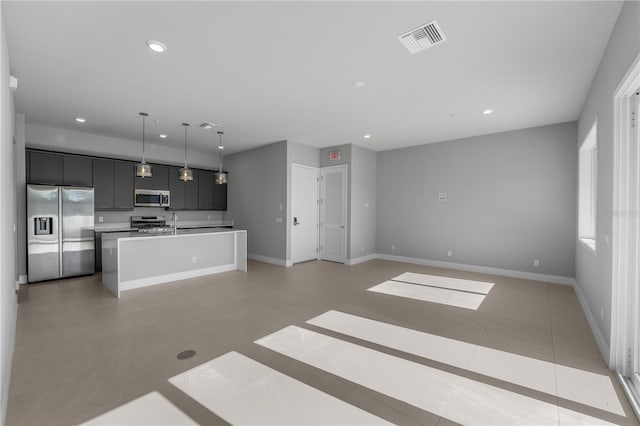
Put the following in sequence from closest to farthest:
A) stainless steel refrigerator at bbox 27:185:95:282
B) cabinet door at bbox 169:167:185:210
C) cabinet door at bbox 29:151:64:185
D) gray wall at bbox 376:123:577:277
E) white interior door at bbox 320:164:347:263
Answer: stainless steel refrigerator at bbox 27:185:95:282 → gray wall at bbox 376:123:577:277 → cabinet door at bbox 29:151:64:185 → white interior door at bbox 320:164:347:263 → cabinet door at bbox 169:167:185:210

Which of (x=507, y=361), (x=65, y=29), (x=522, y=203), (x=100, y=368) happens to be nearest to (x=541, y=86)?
(x=522, y=203)

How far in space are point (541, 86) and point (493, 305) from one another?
289 cm

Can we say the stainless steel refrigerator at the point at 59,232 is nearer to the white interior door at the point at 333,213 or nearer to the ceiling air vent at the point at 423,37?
the white interior door at the point at 333,213

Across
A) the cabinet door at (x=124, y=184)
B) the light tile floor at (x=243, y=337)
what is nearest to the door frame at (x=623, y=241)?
the light tile floor at (x=243, y=337)

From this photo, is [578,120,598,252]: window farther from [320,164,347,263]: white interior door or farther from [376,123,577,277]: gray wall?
[320,164,347,263]: white interior door

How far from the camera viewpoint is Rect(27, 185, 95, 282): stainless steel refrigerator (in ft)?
16.3

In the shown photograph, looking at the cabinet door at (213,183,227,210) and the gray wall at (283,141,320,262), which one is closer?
the gray wall at (283,141,320,262)

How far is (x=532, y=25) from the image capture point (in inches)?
94.9

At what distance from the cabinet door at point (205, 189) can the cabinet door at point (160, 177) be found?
0.82 meters

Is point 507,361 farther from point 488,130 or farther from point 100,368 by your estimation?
point 488,130

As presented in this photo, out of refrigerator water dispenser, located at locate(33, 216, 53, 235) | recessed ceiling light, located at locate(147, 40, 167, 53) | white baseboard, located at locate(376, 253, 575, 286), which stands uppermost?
recessed ceiling light, located at locate(147, 40, 167, 53)

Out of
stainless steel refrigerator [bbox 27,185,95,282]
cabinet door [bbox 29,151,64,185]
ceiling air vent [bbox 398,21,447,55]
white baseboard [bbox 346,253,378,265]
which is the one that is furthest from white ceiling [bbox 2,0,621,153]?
white baseboard [bbox 346,253,378,265]

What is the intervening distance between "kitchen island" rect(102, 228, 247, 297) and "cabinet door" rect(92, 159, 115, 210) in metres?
1.33

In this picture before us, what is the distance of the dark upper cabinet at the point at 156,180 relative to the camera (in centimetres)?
665
